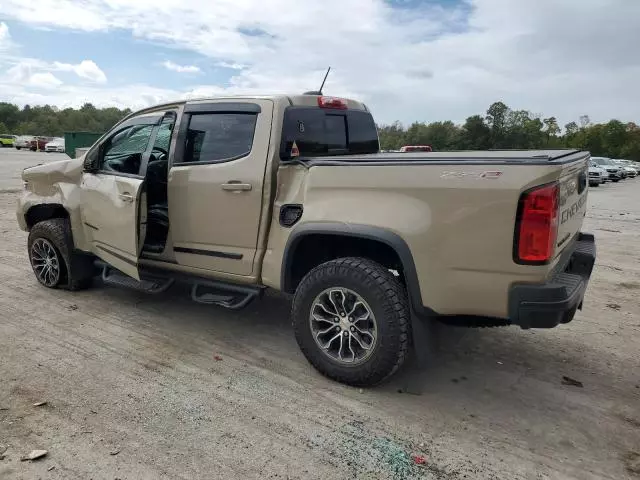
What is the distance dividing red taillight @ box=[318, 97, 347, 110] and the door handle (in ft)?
3.09

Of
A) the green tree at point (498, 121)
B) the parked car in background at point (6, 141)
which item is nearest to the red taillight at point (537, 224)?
the green tree at point (498, 121)

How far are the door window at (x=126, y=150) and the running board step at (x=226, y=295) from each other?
1.30 meters

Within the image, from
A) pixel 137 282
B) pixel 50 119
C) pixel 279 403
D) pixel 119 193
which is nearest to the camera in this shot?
pixel 279 403

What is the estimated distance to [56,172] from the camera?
5.22 m

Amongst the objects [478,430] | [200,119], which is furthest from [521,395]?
[200,119]

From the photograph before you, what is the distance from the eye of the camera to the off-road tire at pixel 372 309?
3.18m

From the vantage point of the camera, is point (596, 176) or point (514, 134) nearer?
point (596, 176)

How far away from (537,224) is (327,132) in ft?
6.89

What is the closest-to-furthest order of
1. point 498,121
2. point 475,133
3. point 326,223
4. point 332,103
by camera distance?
point 326,223
point 332,103
point 475,133
point 498,121

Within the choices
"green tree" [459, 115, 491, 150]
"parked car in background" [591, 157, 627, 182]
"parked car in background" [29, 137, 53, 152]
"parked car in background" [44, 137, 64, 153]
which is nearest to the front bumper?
"parked car in background" [591, 157, 627, 182]

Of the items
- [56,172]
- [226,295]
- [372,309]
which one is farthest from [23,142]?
[372,309]

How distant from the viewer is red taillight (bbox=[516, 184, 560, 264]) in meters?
2.70

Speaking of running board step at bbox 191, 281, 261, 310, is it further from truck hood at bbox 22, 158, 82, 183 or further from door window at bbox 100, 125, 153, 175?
truck hood at bbox 22, 158, 82, 183

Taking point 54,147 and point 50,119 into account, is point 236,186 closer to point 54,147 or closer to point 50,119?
point 54,147
